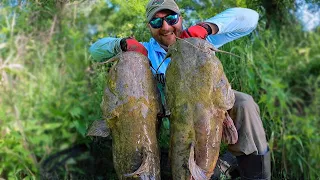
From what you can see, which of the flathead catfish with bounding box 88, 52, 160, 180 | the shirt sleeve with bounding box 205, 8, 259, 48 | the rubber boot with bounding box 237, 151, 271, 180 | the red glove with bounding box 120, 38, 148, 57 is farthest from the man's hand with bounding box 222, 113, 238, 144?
the shirt sleeve with bounding box 205, 8, 259, 48

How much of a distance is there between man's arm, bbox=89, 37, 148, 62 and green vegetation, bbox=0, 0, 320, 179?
0.75 metres

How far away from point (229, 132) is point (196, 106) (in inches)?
12.9

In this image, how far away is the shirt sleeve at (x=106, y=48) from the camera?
287 centimetres

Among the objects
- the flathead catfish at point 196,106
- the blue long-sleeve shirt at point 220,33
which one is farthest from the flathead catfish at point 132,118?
the blue long-sleeve shirt at point 220,33

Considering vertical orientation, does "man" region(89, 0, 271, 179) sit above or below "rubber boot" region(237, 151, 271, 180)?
above

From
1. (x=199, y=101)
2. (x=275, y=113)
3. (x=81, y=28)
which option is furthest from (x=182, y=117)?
(x=81, y=28)

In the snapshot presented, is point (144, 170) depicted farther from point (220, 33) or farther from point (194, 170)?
point (220, 33)

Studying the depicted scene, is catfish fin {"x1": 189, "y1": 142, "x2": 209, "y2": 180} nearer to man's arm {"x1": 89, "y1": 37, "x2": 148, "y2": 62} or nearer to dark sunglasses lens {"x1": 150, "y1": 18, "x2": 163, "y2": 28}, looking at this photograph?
man's arm {"x1": 89, "y1": 37, "x2": 148, "y2": 62}

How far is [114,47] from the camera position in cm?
287

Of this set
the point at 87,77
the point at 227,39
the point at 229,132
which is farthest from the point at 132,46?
the point at 87,77

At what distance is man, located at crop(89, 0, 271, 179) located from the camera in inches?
101

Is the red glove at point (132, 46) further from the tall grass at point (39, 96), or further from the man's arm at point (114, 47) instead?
the tall grass at point (39, 96)

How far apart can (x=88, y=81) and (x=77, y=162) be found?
4.28 ft

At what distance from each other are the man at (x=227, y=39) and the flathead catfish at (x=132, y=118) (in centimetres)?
28
